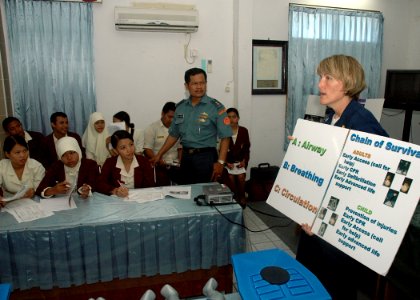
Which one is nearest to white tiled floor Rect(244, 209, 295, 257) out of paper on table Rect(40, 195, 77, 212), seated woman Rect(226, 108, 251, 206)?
seated woman Rect(226, 108, 251, 206)

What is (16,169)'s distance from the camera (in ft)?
7.74

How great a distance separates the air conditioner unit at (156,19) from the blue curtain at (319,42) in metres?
1.48

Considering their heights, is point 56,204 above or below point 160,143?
below

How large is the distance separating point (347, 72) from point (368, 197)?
518mm

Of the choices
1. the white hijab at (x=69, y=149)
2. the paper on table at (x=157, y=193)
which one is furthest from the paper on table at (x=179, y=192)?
the white hijab at (x=69, y=149)

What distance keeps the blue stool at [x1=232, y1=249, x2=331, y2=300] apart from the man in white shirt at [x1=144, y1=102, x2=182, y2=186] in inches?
90.8

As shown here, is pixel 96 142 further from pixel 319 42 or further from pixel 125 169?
pixel 319 42

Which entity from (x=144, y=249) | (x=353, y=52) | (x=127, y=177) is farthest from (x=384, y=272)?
(x=353, y=52)

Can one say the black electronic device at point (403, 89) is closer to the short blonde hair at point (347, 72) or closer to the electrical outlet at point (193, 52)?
the electrical outlet at point (193, 52)

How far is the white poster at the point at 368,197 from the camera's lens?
103 cm

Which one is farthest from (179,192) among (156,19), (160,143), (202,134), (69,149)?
(156,19)

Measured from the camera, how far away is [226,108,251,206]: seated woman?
152 inches

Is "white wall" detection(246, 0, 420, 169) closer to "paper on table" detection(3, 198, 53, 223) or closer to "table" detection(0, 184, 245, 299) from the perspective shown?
"table" detection(0, 184, 245, 299)

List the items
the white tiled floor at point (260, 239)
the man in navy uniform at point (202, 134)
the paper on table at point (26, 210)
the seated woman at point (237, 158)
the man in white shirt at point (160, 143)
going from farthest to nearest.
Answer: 1. the seated woman at point (237, 158)
2. the man in white shirt at point (160, 143)
3. the white tiled floor at point (260, 239)
4. the man in navy uniform at point (202, 134)
5. the paper on table at point (26, 210)
